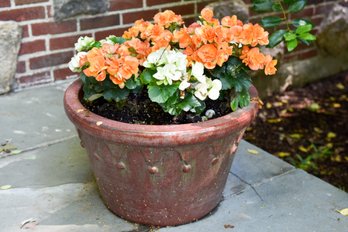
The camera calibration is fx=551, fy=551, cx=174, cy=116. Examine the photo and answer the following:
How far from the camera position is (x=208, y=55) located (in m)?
1.93

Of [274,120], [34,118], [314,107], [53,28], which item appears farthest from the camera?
[314,107]

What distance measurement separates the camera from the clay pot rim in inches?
72.4

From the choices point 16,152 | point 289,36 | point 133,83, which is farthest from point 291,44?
point 16,152

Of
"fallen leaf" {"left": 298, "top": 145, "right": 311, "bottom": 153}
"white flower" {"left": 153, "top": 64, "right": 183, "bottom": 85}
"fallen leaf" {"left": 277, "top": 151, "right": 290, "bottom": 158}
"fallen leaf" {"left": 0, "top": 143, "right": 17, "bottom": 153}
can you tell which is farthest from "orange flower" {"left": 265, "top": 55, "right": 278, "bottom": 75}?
"fallen leaf" {"left": 298, "top": 145, "right": 311, "bottom": 153}

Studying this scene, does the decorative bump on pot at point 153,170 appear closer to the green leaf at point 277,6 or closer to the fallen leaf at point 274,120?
the green leaf at point 277,6

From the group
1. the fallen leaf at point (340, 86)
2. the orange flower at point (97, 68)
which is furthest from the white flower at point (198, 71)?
the fallen leaf at point (340, 86)

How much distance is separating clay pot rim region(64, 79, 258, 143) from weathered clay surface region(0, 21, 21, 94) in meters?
1.16

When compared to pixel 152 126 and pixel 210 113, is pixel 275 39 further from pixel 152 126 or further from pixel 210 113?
pixel 152 126

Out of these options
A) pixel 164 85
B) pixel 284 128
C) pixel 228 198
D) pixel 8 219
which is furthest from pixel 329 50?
pixel 8 219

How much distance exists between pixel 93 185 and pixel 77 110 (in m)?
0.49

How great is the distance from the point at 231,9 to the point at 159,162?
192 cm

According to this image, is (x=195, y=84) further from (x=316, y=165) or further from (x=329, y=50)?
(x=329, y=50)

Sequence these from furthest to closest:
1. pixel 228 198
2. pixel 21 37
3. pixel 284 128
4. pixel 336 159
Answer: pixel 284 128 < pixel 336 159 < pixel 21 37 < pixel 228 198

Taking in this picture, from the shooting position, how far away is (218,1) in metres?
3.55
